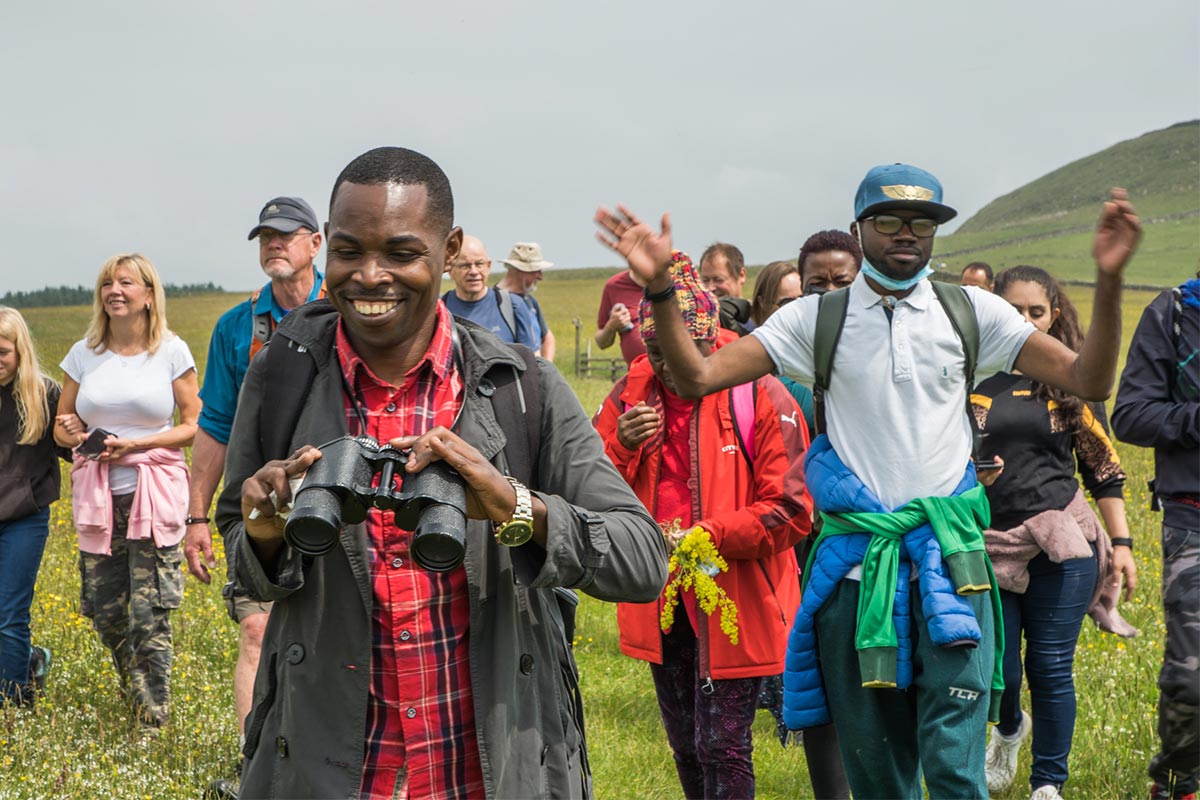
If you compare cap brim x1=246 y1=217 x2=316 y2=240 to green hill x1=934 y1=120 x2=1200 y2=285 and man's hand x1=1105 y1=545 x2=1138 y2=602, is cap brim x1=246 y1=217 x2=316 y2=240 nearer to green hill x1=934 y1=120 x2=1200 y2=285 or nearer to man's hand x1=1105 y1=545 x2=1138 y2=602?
man's hand x1=1105 y1=545 x2=1138 y2=602

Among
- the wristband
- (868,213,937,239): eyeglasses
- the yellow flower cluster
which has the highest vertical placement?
(868,213,937,239): eyeglasses

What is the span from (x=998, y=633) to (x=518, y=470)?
2.48 m

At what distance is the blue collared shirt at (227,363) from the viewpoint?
5848 mm

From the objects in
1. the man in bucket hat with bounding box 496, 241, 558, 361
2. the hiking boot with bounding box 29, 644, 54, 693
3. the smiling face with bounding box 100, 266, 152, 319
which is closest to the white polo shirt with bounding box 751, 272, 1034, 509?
the smiling face with bounding box 100, 266, 152, 319

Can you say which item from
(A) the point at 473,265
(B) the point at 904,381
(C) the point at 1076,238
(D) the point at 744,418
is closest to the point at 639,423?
(D) the point at 744,418

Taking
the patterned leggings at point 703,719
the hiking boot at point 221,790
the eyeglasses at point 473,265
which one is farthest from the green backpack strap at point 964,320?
the eyeglasses at point 473,265

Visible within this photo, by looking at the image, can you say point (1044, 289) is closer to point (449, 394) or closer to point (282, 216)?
point (282, 216)

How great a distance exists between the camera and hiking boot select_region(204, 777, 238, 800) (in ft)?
19.7

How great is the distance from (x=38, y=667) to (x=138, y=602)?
1.10 meters

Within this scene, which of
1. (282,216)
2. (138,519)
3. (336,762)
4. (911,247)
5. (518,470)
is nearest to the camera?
(336,762)

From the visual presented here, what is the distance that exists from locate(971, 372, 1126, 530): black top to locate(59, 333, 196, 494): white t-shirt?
4.55m

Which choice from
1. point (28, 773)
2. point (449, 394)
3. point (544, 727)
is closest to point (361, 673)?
point (544, 727)

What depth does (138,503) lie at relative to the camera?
749cm

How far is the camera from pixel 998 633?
15.3 ft
